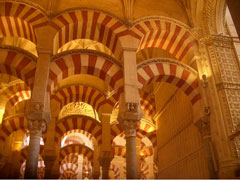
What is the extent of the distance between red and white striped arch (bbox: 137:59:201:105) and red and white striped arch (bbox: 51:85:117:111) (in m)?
2.65

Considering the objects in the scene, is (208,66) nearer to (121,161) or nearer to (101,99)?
(101,99)

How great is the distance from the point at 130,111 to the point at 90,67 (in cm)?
186

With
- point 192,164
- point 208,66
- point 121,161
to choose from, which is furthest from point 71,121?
point 121,161

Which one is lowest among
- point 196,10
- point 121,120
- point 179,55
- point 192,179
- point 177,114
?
point 192,179

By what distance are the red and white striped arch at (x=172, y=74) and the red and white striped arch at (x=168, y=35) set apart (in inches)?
28.4

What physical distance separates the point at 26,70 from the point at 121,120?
8.96 ft

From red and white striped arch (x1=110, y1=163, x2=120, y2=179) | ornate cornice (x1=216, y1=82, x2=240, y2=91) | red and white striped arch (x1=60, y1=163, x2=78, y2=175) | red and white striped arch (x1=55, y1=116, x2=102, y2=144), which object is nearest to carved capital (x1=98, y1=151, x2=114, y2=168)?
red and white striped arch (x1=55, y1=116, x2=102, y2=144)

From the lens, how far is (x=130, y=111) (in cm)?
603

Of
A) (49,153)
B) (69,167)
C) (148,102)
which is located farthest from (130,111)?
(69,167)

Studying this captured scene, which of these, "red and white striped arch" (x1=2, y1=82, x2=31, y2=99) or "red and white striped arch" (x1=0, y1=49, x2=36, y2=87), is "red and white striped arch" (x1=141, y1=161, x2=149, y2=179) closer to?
"red and white striped arch" (x1=2, y1=82, x2=31, y2=99)

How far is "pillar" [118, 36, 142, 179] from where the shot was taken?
5695 mm

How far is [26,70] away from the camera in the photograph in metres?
6.40

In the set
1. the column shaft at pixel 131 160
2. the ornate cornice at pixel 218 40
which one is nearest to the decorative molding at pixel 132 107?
the column shaft at pixel 131 160

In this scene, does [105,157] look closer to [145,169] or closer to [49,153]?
[49,153]
